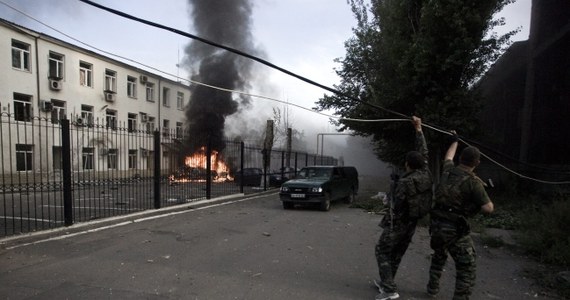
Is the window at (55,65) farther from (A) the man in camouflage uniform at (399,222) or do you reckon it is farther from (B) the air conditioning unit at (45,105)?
(A) the man in camouflage uniform at (399,222)

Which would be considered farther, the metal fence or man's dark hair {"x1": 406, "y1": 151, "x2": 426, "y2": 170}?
the metal fence

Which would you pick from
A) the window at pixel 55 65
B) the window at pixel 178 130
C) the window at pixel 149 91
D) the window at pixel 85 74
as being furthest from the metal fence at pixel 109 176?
the window at pixel 149 91

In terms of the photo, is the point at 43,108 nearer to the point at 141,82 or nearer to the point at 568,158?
the point at 141,82

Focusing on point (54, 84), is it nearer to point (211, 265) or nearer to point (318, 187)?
point (318, 187)

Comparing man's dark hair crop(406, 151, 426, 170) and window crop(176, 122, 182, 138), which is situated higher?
window crop(176, 122, 182, 138)

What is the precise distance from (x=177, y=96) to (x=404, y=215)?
32280 millimetres

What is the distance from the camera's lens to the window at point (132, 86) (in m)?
28.2

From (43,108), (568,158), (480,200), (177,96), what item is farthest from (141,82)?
(480,200)

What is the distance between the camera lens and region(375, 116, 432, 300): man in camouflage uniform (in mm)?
4395

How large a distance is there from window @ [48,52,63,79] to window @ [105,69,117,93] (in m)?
3.75

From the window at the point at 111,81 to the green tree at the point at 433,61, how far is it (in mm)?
19477

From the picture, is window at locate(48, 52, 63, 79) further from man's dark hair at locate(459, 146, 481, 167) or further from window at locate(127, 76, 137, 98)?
man's dark hair at locate(459, 146, 481, 167)

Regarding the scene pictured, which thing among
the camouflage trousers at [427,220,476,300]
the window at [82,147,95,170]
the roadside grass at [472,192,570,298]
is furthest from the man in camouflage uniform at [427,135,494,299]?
the window at [82,147,95,170]

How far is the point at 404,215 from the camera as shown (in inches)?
177
